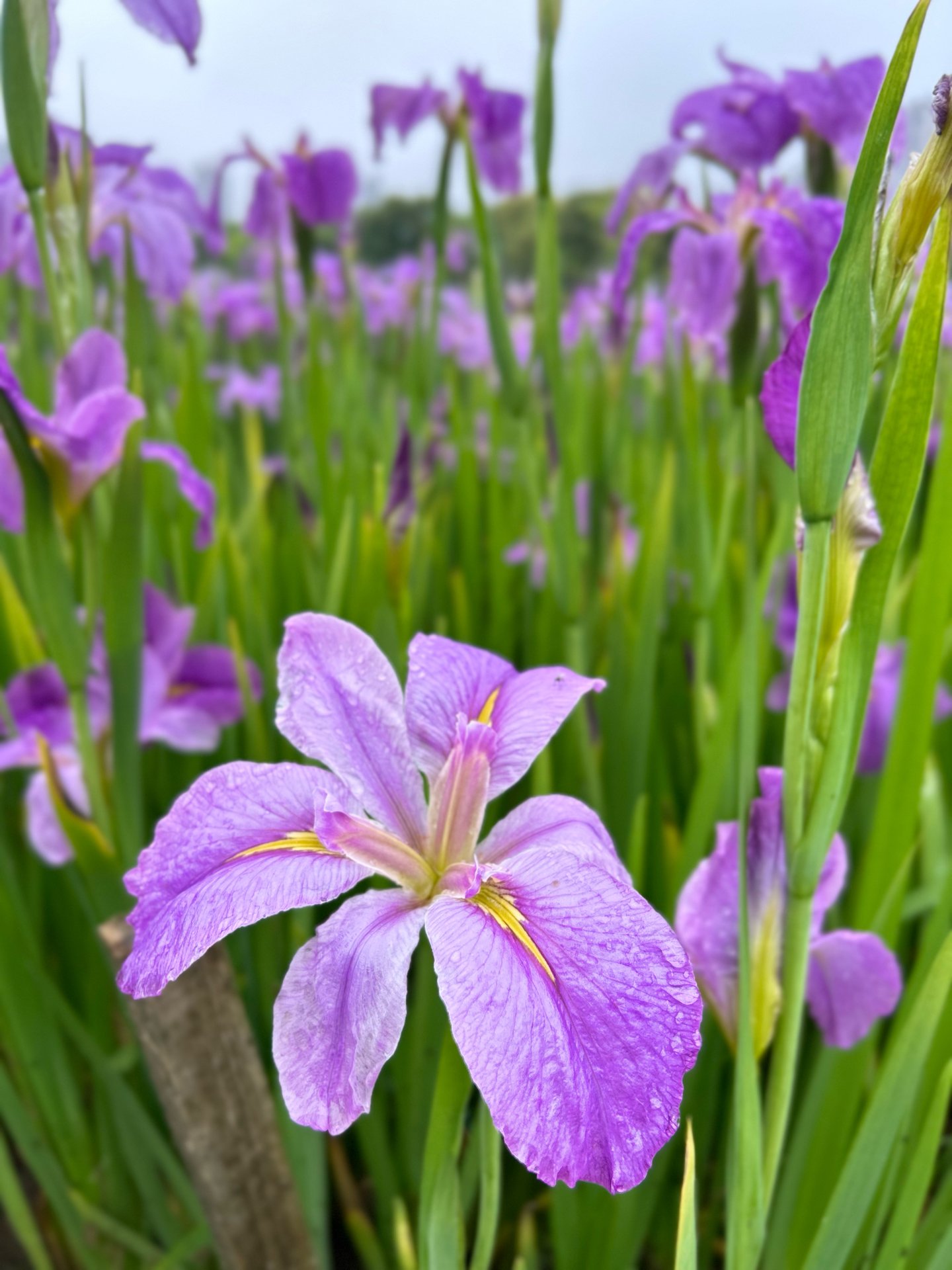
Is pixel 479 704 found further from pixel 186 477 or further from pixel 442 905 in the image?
pixel 186 477

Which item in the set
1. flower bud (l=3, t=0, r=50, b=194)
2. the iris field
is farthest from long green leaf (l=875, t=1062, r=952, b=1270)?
flower bud (l=3, t=0, r=50, b=194)

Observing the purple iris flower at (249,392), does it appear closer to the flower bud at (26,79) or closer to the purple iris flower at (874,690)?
the purple iris flower at (874,690)

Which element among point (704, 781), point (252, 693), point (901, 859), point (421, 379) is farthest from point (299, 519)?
point (901, 859)

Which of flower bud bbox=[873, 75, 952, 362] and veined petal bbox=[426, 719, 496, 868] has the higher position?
flower bud bbox=[873, 75, 952, 362]

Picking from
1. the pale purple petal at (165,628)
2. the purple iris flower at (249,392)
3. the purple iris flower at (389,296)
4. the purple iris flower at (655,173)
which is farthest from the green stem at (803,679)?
the purple iris flower at (389,296)

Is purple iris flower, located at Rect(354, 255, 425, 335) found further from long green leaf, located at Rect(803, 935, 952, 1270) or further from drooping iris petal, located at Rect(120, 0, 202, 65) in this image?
long green leaf, located at Rect(803, 935, 952, 1270)

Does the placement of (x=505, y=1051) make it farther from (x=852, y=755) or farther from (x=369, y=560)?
(x=369, y=560)
